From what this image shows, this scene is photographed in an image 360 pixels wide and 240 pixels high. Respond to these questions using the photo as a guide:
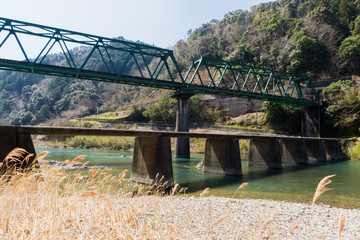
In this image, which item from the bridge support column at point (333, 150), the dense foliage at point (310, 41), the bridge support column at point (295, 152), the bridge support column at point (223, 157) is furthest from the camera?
the dense foliage at point (310, 41)

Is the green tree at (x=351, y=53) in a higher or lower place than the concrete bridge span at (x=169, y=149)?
higher

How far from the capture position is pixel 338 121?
44.7m

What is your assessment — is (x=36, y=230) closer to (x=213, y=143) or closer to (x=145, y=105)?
(x=213, y=143)

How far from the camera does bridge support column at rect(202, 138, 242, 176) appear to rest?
21616mm

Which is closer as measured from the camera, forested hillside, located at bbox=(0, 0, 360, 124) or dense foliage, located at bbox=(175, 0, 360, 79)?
dense foliage, located at bbox=(175, 0, 360, 79)

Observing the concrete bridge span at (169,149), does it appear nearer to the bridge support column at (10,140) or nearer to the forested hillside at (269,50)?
the bridge support column at (10,140)

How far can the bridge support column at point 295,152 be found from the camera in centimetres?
3350

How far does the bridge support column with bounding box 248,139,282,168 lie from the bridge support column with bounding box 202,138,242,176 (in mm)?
7457

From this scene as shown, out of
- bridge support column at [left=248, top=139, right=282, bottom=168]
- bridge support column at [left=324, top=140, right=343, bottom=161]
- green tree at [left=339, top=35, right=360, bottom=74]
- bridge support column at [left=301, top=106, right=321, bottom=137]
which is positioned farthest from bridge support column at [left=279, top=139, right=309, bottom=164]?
green tree at [left=339, top=35, right=360, bottom=74]

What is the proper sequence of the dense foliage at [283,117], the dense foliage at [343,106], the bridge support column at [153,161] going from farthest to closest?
the dense foliage at [283,117]
the dense foliage at [343,106]
the bridge support column at [153,161]

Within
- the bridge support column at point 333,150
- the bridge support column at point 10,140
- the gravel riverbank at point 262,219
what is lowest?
the bridge support column at point 333,150

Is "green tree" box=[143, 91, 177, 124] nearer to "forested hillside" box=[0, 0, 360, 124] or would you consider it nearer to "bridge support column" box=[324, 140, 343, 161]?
"forested hillside" box=[0, 0, 360, 124]

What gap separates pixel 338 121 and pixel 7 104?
135178 millimetres

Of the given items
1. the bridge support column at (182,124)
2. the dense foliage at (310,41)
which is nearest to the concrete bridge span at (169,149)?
the bridge support column at (182,124)
